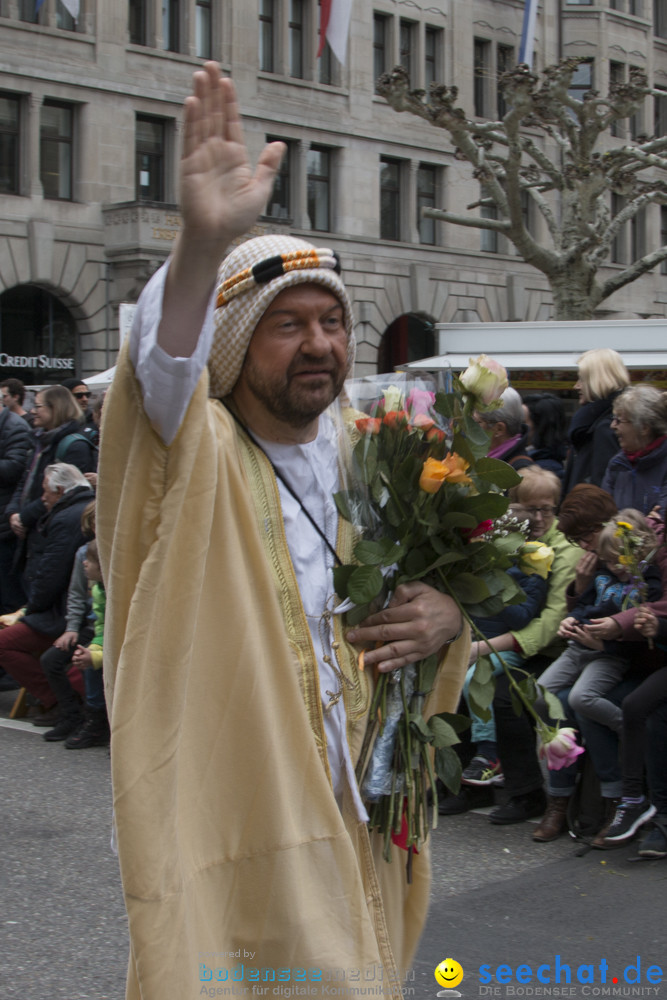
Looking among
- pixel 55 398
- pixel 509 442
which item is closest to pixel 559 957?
pixel 509 442

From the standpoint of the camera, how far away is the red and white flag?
22062 mm

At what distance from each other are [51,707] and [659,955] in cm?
512

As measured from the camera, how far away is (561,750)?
286cm

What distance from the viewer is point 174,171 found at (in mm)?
27641

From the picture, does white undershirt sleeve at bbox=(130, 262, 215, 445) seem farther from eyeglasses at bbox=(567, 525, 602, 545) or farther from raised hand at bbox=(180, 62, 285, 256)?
eyeglasses at bbox=(567, 525, 602, 545)

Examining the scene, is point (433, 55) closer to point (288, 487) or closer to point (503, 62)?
point (503, 62)

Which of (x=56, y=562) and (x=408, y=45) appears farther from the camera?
(x=408, y=45)

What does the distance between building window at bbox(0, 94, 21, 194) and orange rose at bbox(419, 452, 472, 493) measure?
24489mm

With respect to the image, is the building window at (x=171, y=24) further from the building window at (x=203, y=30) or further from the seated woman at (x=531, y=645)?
the seated woman at (x=531, y=645)

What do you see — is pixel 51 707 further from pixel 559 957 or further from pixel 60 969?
pixel 559 957

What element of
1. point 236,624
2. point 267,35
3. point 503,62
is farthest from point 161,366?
point 503,62

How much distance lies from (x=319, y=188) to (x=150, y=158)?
16.5 ft

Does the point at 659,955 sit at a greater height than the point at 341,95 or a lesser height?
lesser

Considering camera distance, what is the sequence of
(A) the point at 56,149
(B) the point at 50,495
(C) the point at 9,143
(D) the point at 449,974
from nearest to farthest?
(D) the point at 449,974
(B) the point at 50,495
(C) the point at 9,143
(A) the point at 56,149
